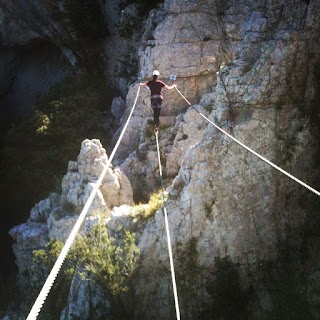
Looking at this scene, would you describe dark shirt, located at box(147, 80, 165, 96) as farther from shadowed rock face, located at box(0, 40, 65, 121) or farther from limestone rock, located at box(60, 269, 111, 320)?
shadowed rock face, located at box(0, 40, 65, 121)

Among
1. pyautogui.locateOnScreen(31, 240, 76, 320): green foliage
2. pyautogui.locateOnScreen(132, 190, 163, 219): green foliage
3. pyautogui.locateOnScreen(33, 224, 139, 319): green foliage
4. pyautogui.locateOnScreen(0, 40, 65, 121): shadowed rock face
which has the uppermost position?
pyautogui.locateOnScreen(0, 40, 65, 121): shadowed rock face

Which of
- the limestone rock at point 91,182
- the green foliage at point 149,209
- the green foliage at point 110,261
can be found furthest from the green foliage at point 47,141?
the green foliage at point 110,261

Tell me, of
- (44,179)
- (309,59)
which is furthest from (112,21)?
(309,59)

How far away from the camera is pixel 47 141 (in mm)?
22250

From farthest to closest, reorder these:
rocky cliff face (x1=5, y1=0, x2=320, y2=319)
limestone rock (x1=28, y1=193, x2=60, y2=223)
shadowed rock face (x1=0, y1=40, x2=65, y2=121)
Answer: shadowed rock face (x1=0, y1=40, x2=65, y2=121) < limestone rock (x1=28, y1=193, x2=60, y2=223) < rocky cliff face (x1=5, y1=0, x2=320, y2=319)

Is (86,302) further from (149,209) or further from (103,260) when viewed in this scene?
(149,209)

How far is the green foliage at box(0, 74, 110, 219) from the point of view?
2194 cm

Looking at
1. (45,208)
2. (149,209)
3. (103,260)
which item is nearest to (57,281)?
(103,260)

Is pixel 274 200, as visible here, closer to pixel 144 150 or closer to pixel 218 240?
pixel 218 240

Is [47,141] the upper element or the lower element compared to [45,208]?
upper

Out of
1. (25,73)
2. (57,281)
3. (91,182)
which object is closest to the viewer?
(57,281)

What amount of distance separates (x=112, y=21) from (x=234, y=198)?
18.3m

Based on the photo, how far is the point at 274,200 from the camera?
1034 cm

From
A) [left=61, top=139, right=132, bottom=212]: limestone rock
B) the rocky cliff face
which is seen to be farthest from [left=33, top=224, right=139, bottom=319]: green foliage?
[left=61, top=139, right=132, bottom=212]: limestone rock
